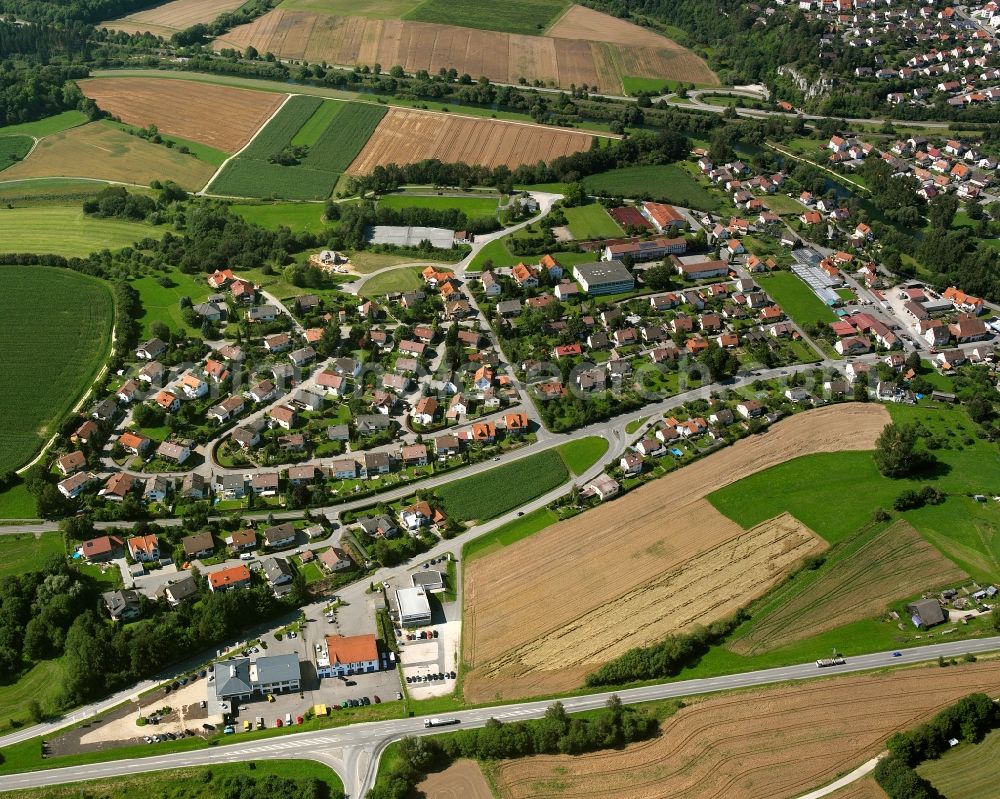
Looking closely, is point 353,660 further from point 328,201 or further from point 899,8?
point 899,8

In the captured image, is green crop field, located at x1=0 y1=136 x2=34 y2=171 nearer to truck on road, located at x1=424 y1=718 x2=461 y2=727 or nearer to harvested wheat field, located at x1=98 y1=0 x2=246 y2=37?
harvested wheat field, located at x1=98 y1=0 x2=246 y2=37

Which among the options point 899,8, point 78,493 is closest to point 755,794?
point 78,493

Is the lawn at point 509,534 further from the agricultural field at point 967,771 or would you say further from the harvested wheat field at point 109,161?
the harvested wheat field at point 109,161

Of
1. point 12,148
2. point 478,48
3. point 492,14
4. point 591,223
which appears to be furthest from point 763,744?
point 492,14

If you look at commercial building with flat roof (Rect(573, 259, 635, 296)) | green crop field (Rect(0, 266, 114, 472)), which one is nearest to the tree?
commercial building with flat roof (Rect(573, 259, 635, 296))

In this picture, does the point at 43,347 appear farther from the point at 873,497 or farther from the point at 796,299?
the point at 796,299
